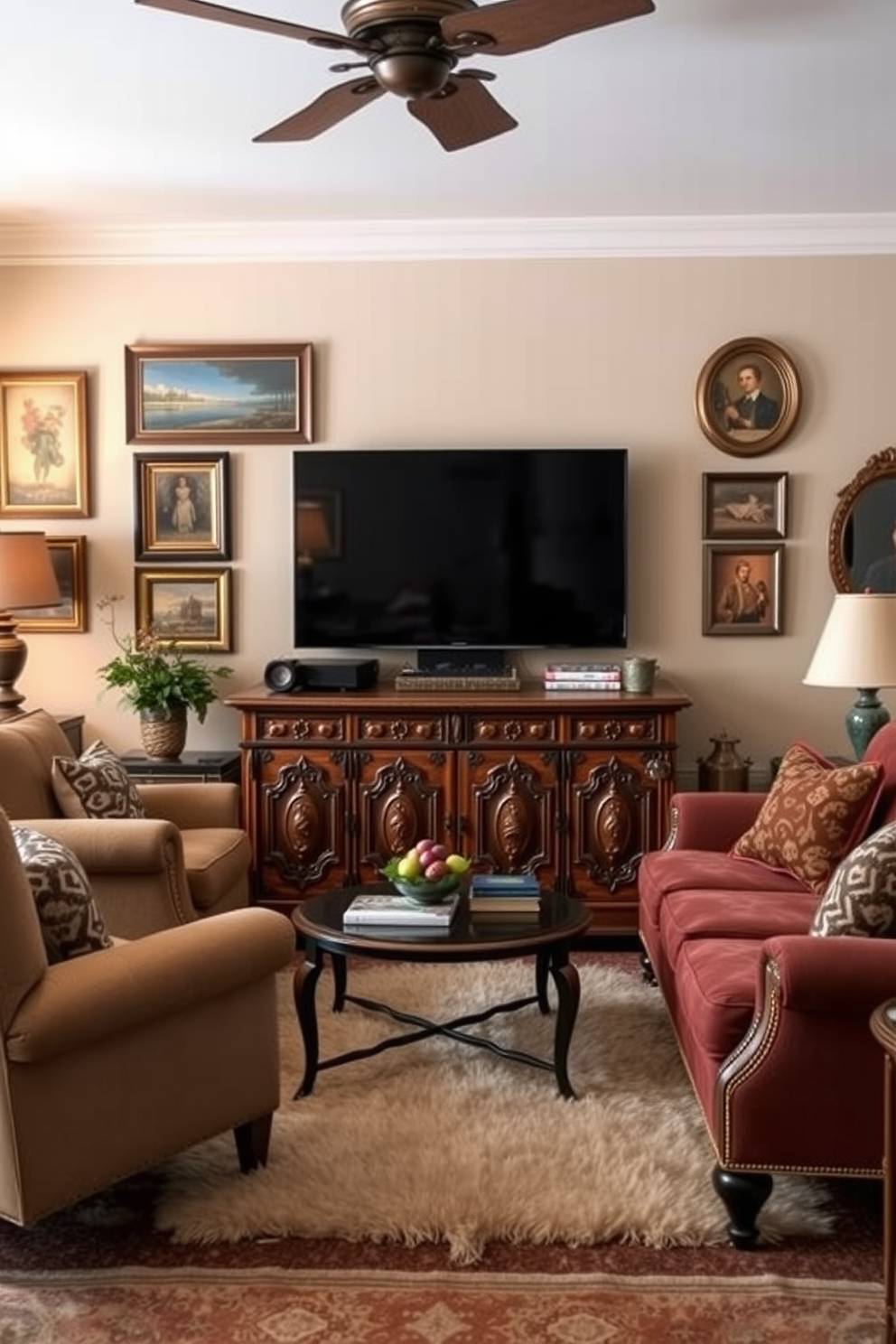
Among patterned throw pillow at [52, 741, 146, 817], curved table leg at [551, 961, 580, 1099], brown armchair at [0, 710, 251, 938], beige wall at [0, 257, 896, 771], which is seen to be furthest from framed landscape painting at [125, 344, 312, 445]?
curved table leg at [551, 961, 580, 1099]

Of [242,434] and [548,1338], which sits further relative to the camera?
[242,434]

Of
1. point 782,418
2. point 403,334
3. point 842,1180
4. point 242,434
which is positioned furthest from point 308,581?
point 842,1180

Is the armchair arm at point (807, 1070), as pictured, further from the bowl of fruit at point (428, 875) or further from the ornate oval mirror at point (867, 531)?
the ornate oval mirror at point (867, 531)

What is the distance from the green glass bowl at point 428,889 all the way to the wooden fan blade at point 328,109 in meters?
2.01

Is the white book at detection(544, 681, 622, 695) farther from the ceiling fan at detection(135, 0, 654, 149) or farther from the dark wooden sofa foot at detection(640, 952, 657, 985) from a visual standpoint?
the ceiling fan at detection(135, 0, 654, 149)

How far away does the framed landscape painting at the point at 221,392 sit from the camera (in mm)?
5402

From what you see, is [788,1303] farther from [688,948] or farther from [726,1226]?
[688,948]

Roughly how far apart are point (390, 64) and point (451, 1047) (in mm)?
2631

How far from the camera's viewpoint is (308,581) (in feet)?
17.5

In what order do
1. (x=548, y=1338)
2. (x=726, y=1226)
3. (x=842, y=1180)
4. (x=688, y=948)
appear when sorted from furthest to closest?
(x=688, y=948) < (x=842, y=1180) < (x=726, y=1226) < (x=548, y=1338)

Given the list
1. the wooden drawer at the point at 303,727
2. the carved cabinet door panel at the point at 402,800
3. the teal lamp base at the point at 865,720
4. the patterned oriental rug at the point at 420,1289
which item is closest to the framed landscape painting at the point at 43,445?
the wooden drawer at the point at 303,727

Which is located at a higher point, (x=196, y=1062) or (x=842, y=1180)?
(x=196, y=1062)

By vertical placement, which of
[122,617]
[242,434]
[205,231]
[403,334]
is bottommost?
[122,617]

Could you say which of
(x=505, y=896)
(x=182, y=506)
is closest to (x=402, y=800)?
(x=505, y=896)
